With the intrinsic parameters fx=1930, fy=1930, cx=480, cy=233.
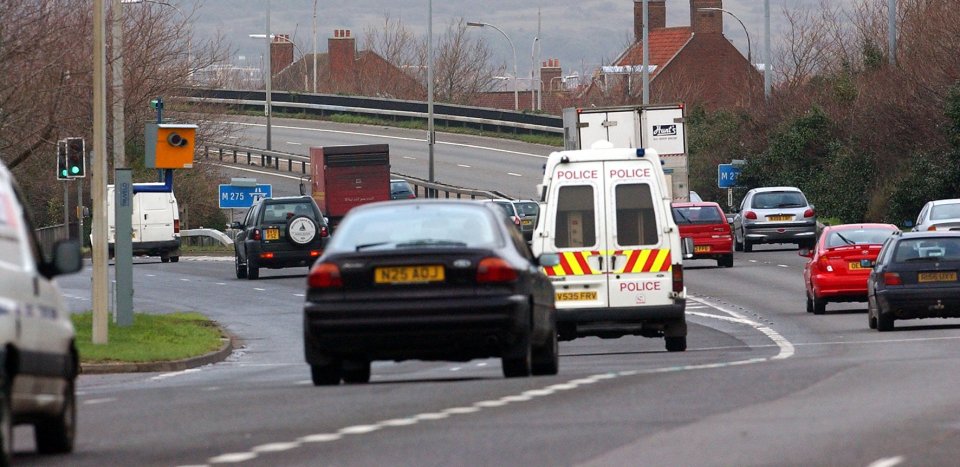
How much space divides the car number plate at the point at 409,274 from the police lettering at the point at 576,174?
821cm

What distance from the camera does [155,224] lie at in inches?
1993

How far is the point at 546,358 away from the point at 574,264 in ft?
19.7

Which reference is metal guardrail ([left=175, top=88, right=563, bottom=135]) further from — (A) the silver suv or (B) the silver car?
(B) the silver car

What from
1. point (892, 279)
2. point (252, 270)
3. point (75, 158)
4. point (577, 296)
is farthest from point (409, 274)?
point (252, 270)

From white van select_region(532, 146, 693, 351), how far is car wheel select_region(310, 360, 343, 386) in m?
7.02

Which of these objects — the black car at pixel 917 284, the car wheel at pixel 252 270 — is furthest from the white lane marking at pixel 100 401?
the car wheel at pixel 252 270

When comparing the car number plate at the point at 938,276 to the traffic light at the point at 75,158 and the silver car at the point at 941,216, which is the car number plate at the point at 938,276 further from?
the traffic light at the point at 75,158

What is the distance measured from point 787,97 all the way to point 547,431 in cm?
5842

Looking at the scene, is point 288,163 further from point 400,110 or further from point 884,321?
point 884,321

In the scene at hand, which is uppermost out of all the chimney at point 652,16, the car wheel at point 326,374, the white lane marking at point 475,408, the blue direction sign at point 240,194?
the chimney at point 652,16

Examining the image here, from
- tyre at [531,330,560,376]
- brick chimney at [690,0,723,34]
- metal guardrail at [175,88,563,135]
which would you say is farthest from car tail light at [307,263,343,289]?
brick chimney at [690,0,723,34]

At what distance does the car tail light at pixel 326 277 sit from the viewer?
1434 centimetres

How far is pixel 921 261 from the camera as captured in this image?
85.6ft

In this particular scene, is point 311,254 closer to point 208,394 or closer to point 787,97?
point 208,394
